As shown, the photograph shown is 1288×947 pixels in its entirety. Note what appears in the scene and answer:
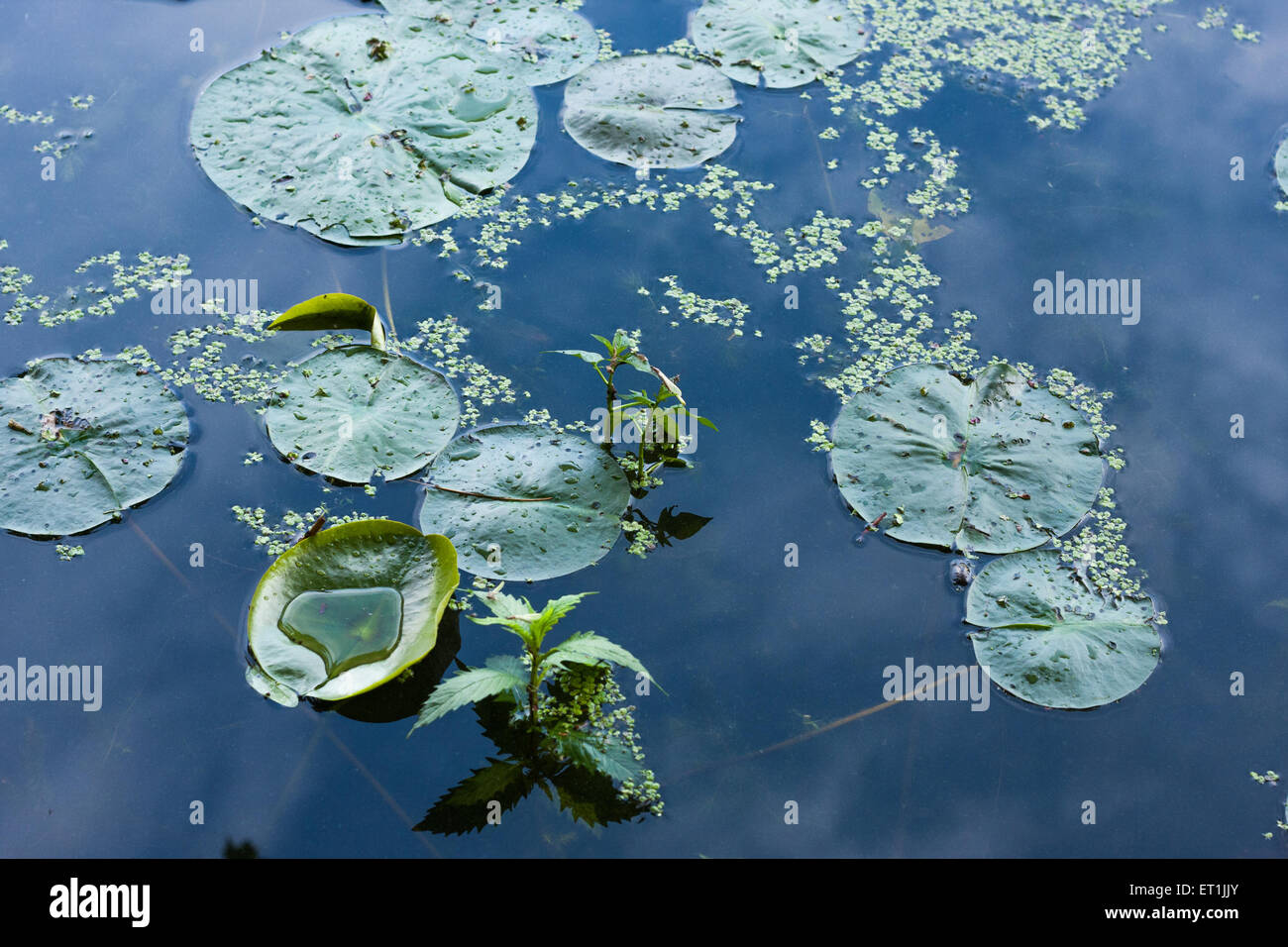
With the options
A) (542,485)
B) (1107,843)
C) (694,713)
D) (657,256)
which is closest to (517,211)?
(657,256)

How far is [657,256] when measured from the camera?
15.5ft

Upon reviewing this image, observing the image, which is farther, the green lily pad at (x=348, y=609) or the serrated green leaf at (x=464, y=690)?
the green lily pad at (x=348, y=609)

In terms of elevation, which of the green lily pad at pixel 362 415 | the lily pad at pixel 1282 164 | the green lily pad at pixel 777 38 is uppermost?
the green lily pad at pixel 777 38

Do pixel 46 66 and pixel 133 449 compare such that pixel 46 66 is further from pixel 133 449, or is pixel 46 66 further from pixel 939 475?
pixel 939 475

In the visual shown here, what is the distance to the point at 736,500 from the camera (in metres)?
3.88

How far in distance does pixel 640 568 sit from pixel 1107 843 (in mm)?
1771

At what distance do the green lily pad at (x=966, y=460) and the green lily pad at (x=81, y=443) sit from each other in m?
2.67

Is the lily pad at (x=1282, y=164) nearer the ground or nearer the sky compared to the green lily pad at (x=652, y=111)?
nearer the ground

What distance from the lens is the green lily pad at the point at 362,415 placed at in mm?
3787

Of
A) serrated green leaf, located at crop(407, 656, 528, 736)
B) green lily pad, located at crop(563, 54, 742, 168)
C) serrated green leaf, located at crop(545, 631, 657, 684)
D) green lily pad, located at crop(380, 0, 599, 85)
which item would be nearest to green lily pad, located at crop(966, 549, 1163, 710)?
serrated green leaf, located at crop(545, 631, 657, 684)

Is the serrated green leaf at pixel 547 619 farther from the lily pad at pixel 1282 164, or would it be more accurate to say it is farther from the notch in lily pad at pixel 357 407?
the lily pad at pixel 1282 164

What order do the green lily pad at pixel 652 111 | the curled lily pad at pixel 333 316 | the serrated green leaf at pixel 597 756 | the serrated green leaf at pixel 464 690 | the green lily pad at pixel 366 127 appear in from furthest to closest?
the green lily pad at pixel 652 111 → the green lily pad at pixel 366 127 → the curled lily pad at pixel 333 316 → the serrated green leaf at pixel 597 756 → the serrated green leaf at pixel 464 690

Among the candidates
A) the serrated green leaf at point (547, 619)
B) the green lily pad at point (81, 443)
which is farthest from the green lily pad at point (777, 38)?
the serrated green leaf at point (547, 619)

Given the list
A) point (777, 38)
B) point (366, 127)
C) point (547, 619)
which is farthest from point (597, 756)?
point (777, 38)
